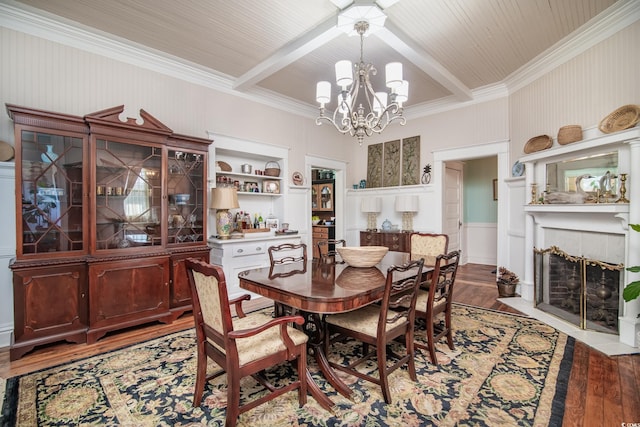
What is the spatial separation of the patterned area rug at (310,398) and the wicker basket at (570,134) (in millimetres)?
2167

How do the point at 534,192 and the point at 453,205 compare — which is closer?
the point at 534,192

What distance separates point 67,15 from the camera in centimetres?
278

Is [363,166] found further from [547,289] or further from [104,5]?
[104,5]

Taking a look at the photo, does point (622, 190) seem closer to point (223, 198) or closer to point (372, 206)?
point (372, 206)

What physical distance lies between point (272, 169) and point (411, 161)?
2664 mm

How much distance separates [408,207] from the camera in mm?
5277

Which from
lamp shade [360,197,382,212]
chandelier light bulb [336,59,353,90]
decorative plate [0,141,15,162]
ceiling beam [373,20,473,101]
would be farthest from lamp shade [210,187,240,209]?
lamp shade [360,197,382,212]

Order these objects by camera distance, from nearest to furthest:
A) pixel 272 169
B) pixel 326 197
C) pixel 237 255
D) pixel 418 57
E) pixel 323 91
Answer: pixel 323 91 → pixel 418 57 → pixel 237 255 → pixel 272 169 → pixel 326 197

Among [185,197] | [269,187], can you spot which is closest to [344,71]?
[185,197]

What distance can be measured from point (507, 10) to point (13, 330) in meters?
5.37

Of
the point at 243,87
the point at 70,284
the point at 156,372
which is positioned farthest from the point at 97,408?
the point at 243,87

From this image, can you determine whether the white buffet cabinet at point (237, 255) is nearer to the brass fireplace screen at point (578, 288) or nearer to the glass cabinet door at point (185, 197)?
the glass cabinet door at point (185, 197)

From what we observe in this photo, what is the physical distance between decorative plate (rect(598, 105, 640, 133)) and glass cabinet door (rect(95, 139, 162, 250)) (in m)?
4.58

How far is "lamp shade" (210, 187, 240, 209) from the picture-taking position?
3.77 m
